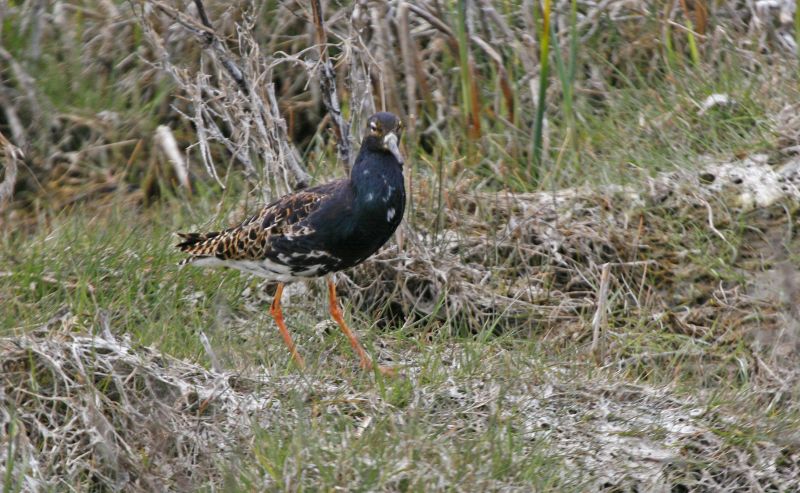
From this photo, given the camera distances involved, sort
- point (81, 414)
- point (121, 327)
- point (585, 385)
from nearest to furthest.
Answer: point (81, 414), point (585, 385), point (121, 327)

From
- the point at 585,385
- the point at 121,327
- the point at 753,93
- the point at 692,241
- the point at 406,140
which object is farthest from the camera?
the point at 406,140

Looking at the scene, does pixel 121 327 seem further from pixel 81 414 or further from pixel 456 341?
pixel 456 341

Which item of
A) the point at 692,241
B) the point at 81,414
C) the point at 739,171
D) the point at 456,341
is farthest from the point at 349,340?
the point at 739,171

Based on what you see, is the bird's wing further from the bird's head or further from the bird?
the bird's head

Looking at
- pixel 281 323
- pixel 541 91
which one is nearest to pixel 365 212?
pixel 281 323

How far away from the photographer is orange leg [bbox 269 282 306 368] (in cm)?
544

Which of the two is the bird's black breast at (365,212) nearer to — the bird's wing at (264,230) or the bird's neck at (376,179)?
the bird's neck at (376,179)

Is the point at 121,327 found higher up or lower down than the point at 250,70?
lower down

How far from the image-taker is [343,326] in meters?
5.84

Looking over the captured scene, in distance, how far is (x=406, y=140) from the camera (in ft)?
24.9

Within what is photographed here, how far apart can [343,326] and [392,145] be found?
0.92 m

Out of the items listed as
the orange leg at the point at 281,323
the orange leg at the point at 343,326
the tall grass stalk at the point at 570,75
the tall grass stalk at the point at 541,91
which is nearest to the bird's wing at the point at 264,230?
the orange leg at the point at 281,323

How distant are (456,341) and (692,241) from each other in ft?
4.68

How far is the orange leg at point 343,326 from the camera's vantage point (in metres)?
5.52
